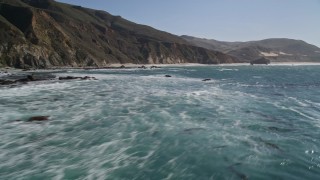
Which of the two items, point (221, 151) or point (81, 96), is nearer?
point (221, 151)

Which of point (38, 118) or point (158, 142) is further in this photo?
point (38, 118)

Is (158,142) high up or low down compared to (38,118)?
down

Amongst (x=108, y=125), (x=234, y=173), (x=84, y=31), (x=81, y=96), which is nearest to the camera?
(x=234, y=173)

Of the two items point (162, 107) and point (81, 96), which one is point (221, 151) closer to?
point (162, 107)

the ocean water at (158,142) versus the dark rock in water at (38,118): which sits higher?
the dark rock in water at (38,118)

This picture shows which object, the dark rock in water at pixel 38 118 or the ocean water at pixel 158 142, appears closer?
the ocean water at pixel 158 142

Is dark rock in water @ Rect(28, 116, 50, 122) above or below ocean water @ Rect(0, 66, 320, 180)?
above

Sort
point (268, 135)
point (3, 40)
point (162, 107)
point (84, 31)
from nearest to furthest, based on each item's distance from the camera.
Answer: point (268, 135) → point (162, 107) → point (3, 40) → point (84, 31)

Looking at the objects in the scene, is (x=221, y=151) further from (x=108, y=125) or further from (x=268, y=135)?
(x=108, y=125)

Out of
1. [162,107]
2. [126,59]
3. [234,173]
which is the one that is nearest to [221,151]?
[234,173]

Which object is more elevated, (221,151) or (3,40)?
(3,40)

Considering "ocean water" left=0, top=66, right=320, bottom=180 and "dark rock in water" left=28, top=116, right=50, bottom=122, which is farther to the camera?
"dark rock in water" left=28, top=116, right=50, bottom=122
